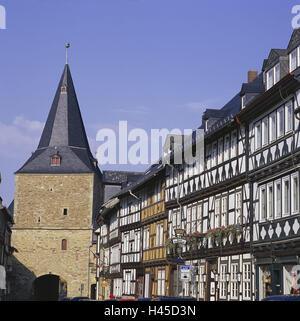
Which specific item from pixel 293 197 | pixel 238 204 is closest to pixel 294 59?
pixel 293 197

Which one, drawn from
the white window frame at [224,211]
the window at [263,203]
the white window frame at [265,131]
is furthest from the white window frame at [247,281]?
the white window frame at [265,131]

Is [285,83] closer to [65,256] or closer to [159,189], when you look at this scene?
[159,189]

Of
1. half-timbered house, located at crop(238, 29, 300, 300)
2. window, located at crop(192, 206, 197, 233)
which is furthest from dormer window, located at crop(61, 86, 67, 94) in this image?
half-timbered house, located at crop(238, 29, 300, 300)

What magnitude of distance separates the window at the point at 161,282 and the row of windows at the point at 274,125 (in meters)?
14.4

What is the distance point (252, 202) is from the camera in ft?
83.1

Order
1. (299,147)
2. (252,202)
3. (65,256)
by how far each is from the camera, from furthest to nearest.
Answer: (65,256) → (252,202) → (299,147)

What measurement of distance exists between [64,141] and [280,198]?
205 feet

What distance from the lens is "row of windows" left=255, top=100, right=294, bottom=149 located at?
22250mm

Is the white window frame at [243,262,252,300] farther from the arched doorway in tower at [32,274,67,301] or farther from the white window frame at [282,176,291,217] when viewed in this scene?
the arched doorway in tower at [32,274,67,301]

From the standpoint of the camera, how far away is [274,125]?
77.6 ft

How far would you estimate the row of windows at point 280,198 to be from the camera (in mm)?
21562
